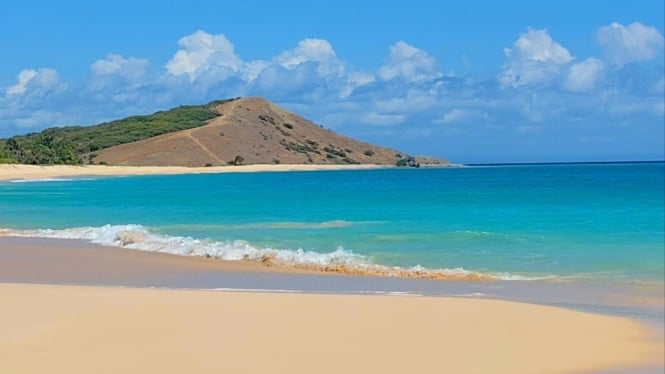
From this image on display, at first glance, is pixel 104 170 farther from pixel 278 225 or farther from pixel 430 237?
pixel 430 237

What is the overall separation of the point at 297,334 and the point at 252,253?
31.0ft

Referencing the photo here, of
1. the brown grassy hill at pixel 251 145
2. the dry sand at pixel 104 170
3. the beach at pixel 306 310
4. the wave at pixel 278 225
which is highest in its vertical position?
the brown grassy hill at pixel 251 145

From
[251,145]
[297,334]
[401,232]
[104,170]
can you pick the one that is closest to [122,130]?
[251,145]

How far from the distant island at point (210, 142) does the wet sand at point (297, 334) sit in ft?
325

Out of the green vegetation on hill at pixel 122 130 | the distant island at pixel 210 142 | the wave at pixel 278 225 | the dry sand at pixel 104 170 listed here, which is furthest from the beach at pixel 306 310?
the green vegetation on hill at pixel 122 130

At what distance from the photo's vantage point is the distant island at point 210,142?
434ft

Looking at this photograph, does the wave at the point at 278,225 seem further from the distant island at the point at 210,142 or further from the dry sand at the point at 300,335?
the distant island at the point at 210,142

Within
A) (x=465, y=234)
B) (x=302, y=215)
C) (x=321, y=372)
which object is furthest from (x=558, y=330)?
(x=302, y=215)

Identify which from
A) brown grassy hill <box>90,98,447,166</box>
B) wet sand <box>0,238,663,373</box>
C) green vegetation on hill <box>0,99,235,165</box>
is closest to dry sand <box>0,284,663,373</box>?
wet sand <box>0,238,663,373</box>

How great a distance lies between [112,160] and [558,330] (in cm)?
13205

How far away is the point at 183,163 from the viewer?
135125 mm

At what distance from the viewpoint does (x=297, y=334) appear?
29.3ft

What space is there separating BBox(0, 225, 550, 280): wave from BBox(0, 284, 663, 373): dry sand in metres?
4.13

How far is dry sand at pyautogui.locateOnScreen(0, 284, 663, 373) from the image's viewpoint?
7699mm
